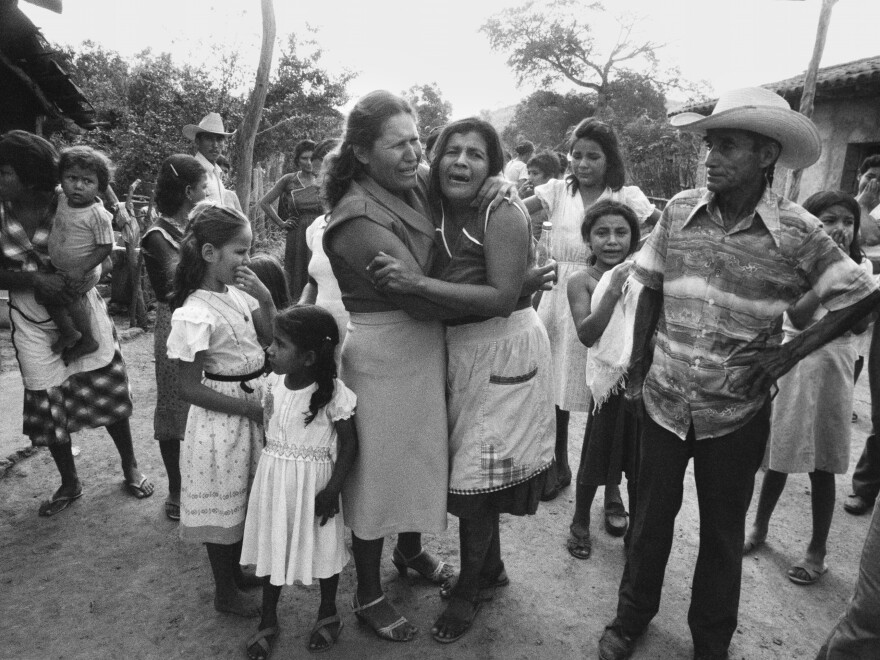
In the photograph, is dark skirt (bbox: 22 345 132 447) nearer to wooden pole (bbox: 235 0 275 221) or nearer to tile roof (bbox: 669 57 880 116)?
wooden pole (bbox: 235 0 275 221)

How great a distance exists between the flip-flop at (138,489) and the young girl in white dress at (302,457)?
1.58 metres

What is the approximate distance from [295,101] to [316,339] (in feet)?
50.4

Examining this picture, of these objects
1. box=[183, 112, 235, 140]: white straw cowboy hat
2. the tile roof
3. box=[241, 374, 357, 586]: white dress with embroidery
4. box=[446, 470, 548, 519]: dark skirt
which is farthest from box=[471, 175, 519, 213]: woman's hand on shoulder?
the tile roof

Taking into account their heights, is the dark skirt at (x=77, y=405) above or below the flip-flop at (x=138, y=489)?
above

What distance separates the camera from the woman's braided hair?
2199 mm

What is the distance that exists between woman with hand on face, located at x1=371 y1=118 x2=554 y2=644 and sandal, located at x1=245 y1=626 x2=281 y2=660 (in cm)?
65

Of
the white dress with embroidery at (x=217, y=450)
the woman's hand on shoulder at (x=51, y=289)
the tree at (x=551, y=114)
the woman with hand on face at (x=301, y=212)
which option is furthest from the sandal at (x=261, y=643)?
the tree at (x=551, y=114)

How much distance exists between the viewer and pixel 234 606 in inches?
102

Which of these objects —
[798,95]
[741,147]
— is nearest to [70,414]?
[741,147]

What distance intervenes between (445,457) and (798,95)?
11909 mm

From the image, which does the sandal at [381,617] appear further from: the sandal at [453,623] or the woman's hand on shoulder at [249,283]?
the woman's hand on shoulder at [249,283]

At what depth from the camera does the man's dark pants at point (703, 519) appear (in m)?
2.19

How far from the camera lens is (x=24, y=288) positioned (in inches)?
127

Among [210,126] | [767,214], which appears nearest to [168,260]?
[210,126]
